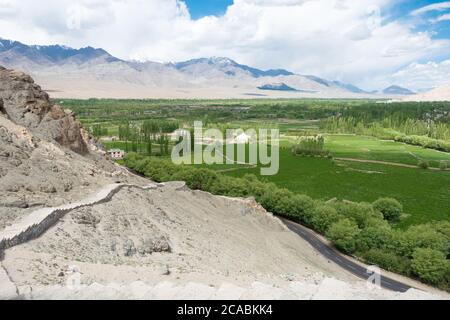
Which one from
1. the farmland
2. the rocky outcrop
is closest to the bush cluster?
the farmland

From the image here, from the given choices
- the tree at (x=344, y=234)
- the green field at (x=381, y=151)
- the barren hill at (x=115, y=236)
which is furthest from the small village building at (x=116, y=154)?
the tree at (x=344, y=234)

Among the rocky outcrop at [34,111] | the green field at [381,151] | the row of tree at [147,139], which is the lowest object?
the green field at [381,151]

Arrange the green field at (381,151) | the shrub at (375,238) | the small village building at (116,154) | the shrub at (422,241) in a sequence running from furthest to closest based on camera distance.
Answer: the green field at (381,151), the small village building at (116,154), the shrub at (375,238), the shrub at (422,241)

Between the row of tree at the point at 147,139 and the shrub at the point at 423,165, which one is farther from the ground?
the row of tree at the point at 147,139

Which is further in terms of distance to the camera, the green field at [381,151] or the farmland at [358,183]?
the green field at [381,151]

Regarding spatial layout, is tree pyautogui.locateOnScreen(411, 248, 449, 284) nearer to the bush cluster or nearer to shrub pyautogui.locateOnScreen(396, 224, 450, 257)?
the bush cluster

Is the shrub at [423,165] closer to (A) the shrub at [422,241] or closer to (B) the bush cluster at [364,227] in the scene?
(B) the bush cluster at [364,227]

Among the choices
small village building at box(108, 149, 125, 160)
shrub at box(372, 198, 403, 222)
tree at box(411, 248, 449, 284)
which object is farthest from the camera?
small village building at box(108, 149, 125, 160)

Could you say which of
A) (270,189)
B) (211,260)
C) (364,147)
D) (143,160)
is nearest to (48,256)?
(211,260)
